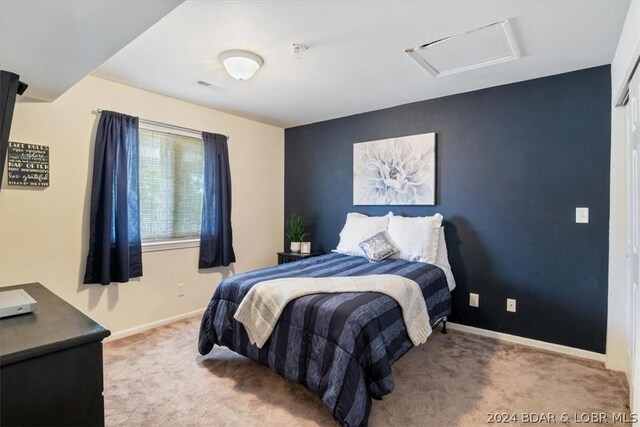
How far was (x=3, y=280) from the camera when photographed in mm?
2361

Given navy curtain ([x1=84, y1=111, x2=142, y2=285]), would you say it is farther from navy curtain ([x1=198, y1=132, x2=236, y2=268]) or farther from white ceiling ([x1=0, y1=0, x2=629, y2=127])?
navy curtain ([x1=198, y1=132, x2=236, y2=268])

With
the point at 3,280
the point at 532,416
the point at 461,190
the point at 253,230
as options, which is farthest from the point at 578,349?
the point at 3,280

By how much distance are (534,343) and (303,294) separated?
2.19 meters

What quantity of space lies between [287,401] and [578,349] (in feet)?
7.83

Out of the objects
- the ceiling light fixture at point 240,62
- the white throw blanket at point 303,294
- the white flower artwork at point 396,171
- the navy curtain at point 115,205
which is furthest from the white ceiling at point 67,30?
the white flower artwork at point 396,171

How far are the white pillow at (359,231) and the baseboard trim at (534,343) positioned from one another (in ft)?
3.82

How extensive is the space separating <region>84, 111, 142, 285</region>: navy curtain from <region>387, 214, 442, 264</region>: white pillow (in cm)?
244

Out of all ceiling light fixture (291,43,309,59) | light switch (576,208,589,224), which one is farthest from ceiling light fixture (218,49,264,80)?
light switch (576,208,589,224)

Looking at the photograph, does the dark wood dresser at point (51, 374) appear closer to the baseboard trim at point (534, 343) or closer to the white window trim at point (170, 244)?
the white window trim at point (170, 244)

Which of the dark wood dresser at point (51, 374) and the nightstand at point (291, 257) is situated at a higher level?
the dark wood dresser at point (51, 374)

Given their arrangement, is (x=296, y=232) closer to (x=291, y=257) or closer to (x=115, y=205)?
(x=291, y=257)

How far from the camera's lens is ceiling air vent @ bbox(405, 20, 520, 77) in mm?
2143

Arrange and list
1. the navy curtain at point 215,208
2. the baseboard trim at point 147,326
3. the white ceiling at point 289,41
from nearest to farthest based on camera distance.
A: the white ceiling at point 289,41 → the baseboard trim at point 147,326 → the navy curtain at point 215,208

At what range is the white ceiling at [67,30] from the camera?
3.64ft
